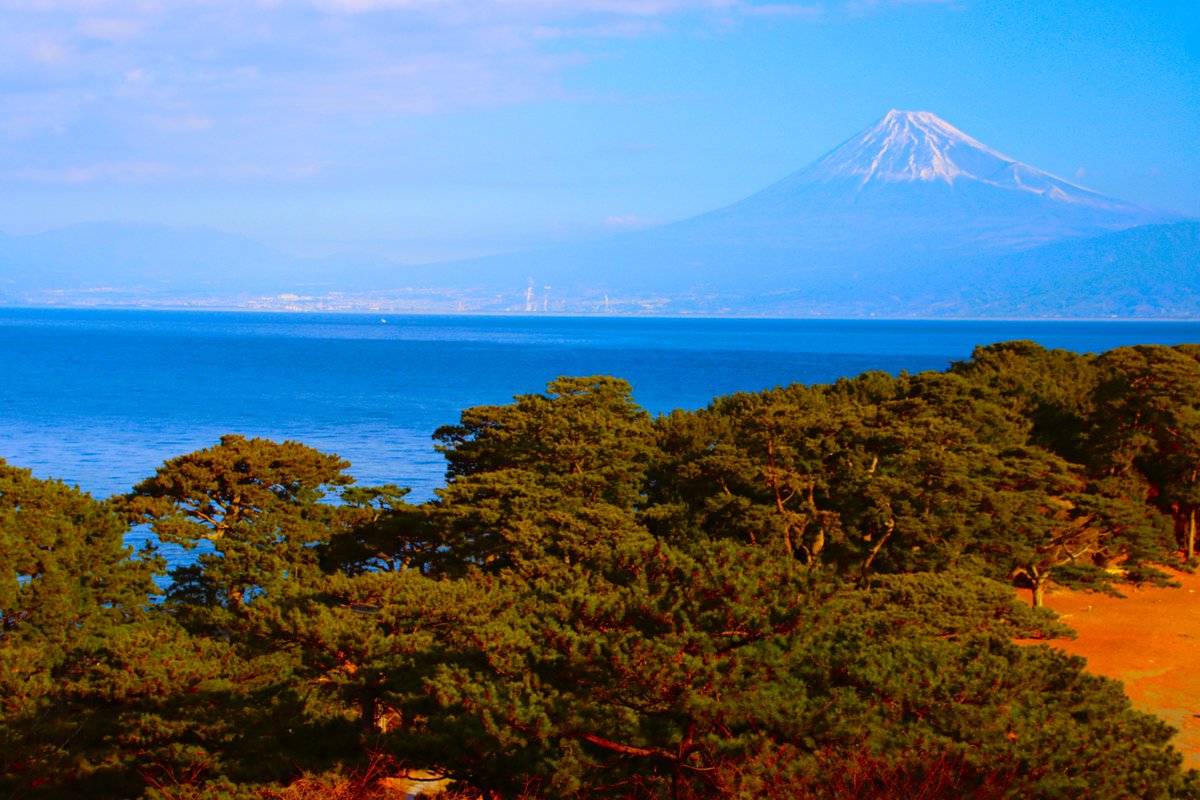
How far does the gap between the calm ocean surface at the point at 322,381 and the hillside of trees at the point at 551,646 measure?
940 centimetres

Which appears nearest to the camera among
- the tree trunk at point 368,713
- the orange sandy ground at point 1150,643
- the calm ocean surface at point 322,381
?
the tree trunk at point 368,713

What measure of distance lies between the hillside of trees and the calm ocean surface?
9.40 m

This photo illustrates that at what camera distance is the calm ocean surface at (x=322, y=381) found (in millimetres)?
47250

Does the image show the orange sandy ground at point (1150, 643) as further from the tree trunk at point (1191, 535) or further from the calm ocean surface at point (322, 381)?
the calm ocean surface at point (322, 381)

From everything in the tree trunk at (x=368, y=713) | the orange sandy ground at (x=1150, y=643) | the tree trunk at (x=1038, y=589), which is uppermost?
the tree trunk at (x=368, y=713)

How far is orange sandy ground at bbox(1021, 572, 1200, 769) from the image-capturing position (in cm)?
1786

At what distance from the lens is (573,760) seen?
381 inches

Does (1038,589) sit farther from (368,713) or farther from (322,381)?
(322,381)

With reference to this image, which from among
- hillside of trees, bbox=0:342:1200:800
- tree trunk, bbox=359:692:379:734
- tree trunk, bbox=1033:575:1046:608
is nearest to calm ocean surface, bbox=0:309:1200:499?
hillside of trees, bbox=0:342:1200:800

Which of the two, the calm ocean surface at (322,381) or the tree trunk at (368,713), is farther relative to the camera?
the calm ocean surface at (322,381)

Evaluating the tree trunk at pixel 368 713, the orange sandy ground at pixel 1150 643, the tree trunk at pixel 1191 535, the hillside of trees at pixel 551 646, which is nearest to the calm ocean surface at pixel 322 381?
the hillside of trees at pixel 551 646

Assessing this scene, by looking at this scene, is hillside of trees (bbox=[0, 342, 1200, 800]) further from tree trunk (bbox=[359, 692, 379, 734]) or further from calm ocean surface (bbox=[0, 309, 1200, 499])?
calm ocean surface (bbox=[0, 309, 1200, 499])

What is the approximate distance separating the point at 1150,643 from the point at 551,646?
17.3 metres

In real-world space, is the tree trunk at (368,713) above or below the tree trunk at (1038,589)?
above
